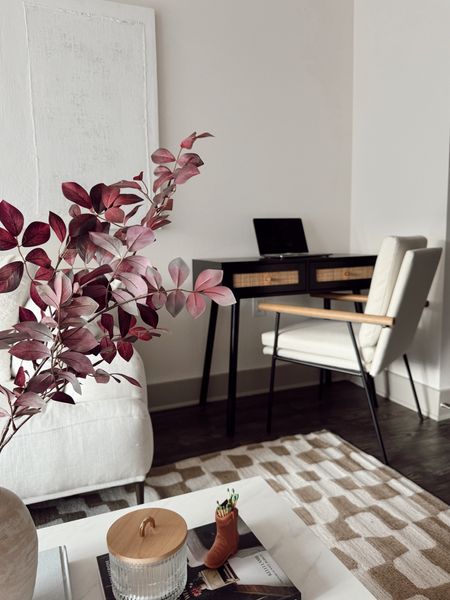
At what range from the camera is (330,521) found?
148 centimetres

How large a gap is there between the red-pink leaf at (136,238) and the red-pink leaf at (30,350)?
0.13 m

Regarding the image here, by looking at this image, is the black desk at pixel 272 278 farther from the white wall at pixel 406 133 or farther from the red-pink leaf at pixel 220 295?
the red-pink leaf at pixel 220 295

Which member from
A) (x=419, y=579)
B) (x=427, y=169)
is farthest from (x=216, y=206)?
(x=419, y=579)

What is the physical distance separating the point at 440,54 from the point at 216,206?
1.24 metres

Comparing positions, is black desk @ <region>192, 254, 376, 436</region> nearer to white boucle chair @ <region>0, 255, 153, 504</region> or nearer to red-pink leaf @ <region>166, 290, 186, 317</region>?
white boucle chair @ <region>0, 255, 153, 504</region>

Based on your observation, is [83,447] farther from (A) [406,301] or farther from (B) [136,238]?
(A) [406,301]

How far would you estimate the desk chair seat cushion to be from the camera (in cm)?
193

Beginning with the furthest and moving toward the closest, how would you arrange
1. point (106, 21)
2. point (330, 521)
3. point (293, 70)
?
point (293, 70) → point (106, 21) → point (330, 521)

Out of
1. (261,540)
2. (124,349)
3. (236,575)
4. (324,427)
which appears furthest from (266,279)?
(124,349)

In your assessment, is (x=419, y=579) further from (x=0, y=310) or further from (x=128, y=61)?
(x=128, y=61)

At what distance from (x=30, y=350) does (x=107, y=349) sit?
10cm

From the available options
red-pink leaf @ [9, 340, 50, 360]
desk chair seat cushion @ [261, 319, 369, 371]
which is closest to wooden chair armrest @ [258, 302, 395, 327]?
desk chair seat cushion @ [261, 319, 369, 371]

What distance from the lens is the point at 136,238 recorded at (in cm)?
48

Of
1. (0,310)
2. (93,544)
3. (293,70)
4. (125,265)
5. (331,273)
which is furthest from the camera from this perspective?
(293,70)
